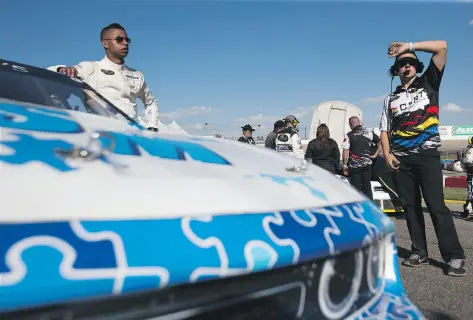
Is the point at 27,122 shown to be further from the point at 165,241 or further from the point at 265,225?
the point at 265,225

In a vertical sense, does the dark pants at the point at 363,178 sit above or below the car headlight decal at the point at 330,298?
above

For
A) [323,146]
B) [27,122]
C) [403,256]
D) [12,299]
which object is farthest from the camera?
[323,146]

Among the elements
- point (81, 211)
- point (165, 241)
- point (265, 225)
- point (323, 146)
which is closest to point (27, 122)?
point (81, 211)

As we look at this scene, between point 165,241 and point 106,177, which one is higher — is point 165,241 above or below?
below

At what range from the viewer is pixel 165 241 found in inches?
32.6

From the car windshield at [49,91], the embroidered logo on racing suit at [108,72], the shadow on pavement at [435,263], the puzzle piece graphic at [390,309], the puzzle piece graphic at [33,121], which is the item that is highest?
the embroidered logo on racing suit at [108,72]

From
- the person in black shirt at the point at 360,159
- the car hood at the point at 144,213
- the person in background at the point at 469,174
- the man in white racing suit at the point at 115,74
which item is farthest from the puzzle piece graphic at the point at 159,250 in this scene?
the person in background at the point at 469,174

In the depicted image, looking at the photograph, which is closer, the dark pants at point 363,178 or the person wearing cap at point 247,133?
the dark pants at point 363,178

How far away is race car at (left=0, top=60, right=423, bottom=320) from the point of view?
2.37ft

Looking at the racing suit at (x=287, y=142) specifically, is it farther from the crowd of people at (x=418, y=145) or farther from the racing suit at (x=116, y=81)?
the racing suit at (x=116, y=81)

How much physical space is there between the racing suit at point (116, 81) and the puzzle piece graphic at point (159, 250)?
2.48 meters

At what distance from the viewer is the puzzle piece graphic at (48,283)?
0.66 meters

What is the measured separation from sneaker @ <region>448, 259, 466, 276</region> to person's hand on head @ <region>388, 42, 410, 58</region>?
5.37 feet

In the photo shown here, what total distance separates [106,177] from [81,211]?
0.15 metres
